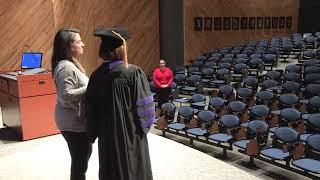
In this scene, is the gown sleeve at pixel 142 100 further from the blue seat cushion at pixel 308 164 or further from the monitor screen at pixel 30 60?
the monitor screen at pixel 30 60

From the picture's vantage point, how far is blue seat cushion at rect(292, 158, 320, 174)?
15.3 feet

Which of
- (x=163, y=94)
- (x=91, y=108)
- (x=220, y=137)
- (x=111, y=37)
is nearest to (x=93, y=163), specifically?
(x=91, y=108)

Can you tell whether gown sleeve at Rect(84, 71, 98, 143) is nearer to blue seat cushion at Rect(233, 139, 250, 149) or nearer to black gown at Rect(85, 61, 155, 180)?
black gown at Rect(85, 61, 155, 180)

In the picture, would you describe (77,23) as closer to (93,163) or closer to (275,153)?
(93,163)

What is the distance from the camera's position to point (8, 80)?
225 inches

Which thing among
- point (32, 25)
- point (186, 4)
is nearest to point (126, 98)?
point (32, 25)

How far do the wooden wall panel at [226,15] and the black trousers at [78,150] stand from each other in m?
12.7

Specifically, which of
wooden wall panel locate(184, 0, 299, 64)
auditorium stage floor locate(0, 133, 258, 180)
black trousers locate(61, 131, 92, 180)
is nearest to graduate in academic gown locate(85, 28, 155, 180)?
black trousers locate(61, 131, 92, 180)

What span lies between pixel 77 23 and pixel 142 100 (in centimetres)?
908

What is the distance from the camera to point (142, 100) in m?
2.28

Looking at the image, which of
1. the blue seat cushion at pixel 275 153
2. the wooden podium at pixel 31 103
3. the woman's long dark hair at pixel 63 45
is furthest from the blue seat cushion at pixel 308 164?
the wooden podium at pixel 31 103

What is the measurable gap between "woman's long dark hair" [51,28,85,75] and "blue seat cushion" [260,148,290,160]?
368 cm

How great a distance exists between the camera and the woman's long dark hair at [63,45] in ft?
8.24

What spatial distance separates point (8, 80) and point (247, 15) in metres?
14.5
